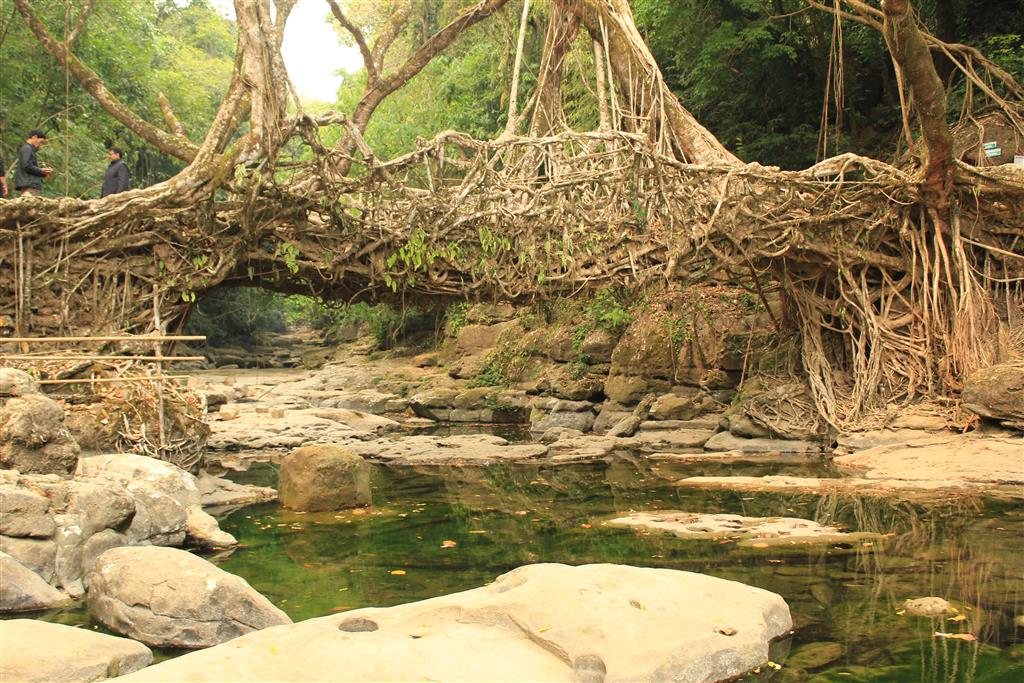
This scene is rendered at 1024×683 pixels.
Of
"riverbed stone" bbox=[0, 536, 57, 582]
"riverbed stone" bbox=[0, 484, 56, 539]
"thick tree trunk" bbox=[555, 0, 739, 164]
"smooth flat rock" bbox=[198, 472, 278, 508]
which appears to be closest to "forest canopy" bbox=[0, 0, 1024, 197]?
"thick tree trunk" bbox=[555, 0, 739, 164]

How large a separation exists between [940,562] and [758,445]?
572cm

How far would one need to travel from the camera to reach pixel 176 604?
457 centimetres

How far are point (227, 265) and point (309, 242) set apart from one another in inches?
42.2

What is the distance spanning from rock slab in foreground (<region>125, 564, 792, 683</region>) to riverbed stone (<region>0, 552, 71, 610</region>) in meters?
1.99

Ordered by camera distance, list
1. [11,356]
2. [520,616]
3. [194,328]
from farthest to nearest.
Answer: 1. [194,328]
2. [11,356]
3. [520,616]

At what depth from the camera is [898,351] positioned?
11242 millimetres

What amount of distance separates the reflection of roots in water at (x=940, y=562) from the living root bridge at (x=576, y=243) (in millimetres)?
3846

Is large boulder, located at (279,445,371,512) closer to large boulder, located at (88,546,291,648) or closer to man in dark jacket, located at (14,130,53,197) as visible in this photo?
large boulder, located at (88,546,291,648)

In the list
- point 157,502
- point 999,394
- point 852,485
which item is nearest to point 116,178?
point 157,502

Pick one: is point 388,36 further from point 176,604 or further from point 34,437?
point 176,604

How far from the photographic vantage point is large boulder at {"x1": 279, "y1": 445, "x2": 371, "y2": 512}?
7.98 metres

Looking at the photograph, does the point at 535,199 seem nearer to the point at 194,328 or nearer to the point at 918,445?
the point at 918,445

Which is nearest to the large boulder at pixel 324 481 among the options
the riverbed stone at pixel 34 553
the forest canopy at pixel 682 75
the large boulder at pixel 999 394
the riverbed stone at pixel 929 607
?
the riverbed stone at pixel 34 553

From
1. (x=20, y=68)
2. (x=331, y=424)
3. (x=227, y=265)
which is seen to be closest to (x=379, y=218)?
(x=227, y=265)
